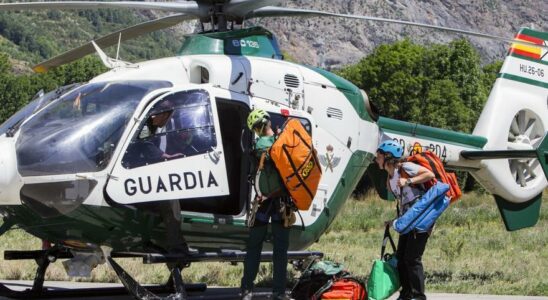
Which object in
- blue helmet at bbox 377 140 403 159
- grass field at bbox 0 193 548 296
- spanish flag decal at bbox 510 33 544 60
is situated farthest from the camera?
spanish flag decal at bbox 510 33 544 60

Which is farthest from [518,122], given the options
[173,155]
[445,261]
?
[173,155]

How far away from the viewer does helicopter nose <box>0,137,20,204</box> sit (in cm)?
810

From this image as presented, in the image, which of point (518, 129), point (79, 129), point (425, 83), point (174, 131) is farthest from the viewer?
point (425, 83)

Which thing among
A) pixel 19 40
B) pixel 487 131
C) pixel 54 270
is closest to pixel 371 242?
pixel 487 131

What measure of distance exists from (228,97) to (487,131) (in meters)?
5.55

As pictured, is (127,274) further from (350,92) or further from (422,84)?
(422,84)

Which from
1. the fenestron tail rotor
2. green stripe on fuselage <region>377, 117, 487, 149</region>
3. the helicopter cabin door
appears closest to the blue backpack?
the helicopter cabin door

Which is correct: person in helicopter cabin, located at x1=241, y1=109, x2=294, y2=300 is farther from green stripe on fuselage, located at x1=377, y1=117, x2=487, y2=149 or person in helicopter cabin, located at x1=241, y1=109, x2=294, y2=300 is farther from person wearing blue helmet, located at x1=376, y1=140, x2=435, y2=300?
green stripe on fuselage, located at x1=377, y1=117, x2=487, y2=149

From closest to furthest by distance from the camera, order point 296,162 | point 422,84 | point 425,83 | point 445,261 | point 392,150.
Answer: point 296,162 → point 392,150 → point 445,261 → point 422,84 → point 425,83

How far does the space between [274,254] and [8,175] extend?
8.55 ft

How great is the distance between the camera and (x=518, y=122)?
13898 mm

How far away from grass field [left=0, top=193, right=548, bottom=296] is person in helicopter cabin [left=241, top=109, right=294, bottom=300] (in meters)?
3.00

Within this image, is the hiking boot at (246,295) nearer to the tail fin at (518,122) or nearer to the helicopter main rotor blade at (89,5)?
the helicopter main rotor blade at (89,5)

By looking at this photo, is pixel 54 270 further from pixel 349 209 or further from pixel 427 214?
pixel 349 209
